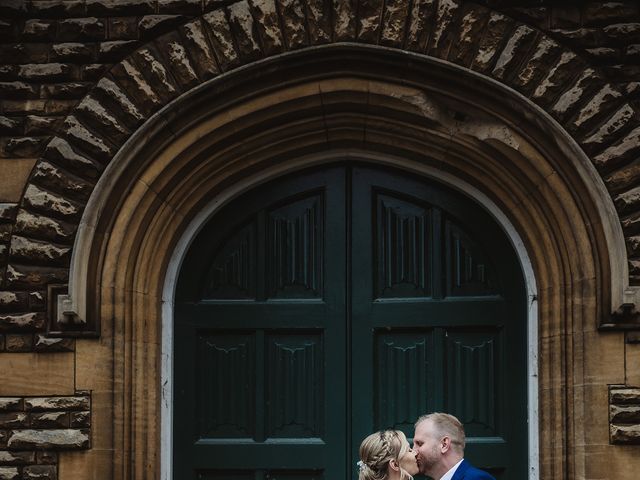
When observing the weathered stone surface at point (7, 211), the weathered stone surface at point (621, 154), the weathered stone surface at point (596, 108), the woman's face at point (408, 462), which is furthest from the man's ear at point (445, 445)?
the weathered stone surface at point (7, 211)

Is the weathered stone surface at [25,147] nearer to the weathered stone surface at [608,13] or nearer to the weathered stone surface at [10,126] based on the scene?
the weathered stone surface at [10,126]

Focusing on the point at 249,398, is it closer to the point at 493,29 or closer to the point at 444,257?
the point at 444,257

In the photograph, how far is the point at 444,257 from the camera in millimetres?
7195

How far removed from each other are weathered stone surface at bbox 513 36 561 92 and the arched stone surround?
10 centimetres

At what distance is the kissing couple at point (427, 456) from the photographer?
5.63m

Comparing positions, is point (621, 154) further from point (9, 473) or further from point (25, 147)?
point (9, 473)

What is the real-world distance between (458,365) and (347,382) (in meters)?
0.65

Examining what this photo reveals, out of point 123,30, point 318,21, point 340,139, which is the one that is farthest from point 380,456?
point 123,30

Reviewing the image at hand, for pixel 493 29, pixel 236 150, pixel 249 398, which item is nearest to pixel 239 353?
pixel 249 398

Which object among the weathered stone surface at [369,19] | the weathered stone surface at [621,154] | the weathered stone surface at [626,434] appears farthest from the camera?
the weathered stone surface at [369,19]

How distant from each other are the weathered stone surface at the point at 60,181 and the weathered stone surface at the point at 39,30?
28.7 inches

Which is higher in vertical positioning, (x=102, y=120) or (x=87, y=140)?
(x=102, y=120)

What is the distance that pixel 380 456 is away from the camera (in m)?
5.90

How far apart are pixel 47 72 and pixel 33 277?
3.82ft
